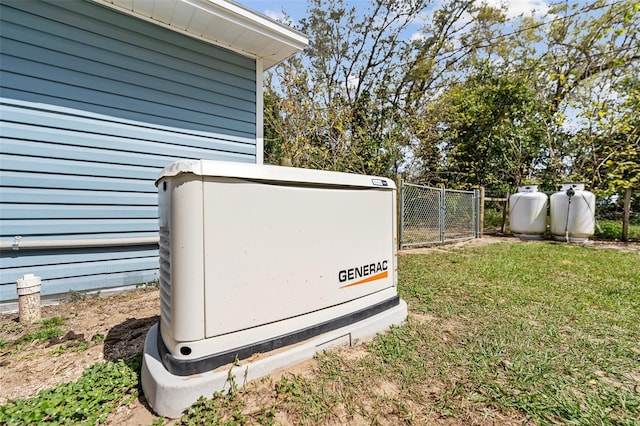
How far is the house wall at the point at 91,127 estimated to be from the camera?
2742mm

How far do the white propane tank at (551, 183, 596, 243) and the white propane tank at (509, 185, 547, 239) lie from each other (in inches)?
11.0

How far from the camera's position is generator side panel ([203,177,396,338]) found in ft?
4.62

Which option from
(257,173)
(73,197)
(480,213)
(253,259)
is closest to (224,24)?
(73,197)

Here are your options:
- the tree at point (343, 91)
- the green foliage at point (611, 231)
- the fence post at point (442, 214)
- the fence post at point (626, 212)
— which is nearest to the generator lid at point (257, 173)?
the fence post at point (442, 214)

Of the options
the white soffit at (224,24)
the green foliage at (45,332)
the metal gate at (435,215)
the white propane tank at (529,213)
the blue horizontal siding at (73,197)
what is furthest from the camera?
the white propane tank at (529,213)

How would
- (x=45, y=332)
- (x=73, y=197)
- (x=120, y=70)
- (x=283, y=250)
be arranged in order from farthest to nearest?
(x=120, y=70) < (x=73, y=197) < (x=45, y=332) < (x=283, y=250)

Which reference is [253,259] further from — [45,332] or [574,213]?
[574,213]

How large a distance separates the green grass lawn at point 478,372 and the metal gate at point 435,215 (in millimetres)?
3033

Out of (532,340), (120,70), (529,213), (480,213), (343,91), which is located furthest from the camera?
(343,91)

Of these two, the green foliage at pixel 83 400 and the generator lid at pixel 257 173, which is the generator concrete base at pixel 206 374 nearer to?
the green foliage at pixel 83 400

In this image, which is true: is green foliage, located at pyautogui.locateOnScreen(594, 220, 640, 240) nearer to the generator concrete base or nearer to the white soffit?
the white soffit

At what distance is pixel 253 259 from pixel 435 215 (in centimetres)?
605

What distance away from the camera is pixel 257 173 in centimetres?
149

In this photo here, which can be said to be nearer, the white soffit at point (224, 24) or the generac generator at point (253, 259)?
the generac generator at point (253, 259)
